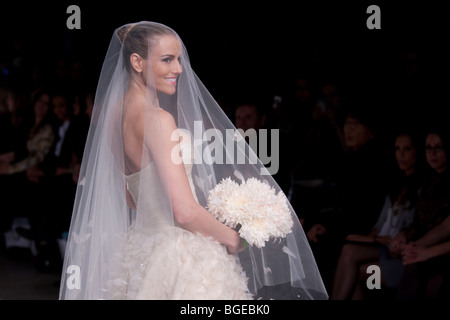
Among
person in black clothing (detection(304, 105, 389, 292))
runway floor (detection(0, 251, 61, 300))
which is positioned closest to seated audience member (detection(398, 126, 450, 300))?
person in black clothing (detection(304, 105, 389, 292))

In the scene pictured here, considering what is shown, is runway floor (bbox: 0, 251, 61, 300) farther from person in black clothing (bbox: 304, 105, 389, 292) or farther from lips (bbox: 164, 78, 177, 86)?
lips (bbox: 164, 78, 177, 86)

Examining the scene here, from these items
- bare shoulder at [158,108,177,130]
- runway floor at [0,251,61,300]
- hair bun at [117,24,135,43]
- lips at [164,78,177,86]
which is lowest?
runway floor at [0,251,61,300]

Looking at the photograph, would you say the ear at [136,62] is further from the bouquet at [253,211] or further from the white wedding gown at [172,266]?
the bouquet at [253,211]

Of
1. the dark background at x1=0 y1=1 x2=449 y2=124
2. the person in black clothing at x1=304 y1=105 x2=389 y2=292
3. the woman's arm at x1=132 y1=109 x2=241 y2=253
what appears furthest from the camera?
the dark background at x1=0 y1=1 x2=449 y2=124

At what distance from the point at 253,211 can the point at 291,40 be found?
328cm

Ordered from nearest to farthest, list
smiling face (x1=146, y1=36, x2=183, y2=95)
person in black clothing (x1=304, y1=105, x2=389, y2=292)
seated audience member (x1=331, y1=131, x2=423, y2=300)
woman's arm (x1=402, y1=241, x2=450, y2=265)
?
smiling face (x1=146, y1=36, x2=183, y2=95) → woman's arm (x1=402, y1=241, x2=450, y2=265) → seated audience member (x1=331, y1=131, x2=423, y2=300) → person in black clothing (x1=304, y1=105, x2=389, y2=292)

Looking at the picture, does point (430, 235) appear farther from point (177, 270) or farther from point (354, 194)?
point (177, 270)

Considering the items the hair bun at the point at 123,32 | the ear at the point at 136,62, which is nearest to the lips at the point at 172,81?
the ear at the point at 136,62

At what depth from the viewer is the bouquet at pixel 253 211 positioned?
84.0 inches

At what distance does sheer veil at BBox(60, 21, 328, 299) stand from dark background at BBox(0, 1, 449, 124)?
2037 mm

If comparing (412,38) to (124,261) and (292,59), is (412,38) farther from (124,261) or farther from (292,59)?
(124,261)

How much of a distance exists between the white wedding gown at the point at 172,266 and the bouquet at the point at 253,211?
0.11 m

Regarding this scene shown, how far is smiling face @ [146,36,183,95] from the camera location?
7.13 ft

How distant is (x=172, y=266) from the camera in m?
2.13
